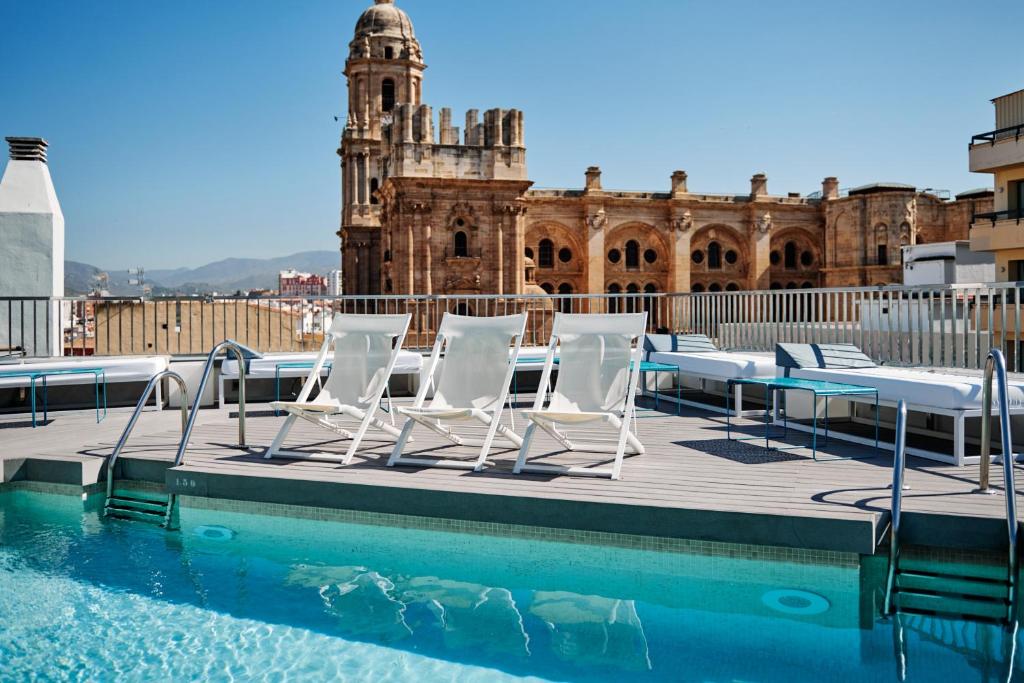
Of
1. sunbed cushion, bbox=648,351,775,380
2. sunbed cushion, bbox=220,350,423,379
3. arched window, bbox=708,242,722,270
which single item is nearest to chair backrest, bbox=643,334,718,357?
sunbed cushion, bbox=648,351,775,380

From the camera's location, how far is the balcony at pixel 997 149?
2438cm

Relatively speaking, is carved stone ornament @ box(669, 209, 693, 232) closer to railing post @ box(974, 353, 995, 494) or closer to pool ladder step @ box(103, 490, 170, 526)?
railing post @ box(974, 353, 995, 494)

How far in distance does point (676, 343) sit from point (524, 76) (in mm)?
20392

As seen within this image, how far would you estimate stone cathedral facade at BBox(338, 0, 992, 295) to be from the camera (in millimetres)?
33906

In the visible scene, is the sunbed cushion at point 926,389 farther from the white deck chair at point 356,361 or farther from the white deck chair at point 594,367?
the white deck chair at point 356,361

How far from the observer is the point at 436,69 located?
152 feet

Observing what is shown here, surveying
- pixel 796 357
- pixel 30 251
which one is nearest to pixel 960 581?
pixel 796 357

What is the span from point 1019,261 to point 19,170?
86.6ft

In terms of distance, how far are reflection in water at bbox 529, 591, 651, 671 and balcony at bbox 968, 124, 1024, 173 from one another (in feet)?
86.5

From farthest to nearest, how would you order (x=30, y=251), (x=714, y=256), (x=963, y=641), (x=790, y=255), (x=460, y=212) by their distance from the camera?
(x=790, y=255)
(x=714, y=256)
(x=460, y=212)
(x=30, y=251)
(x=963, y=641)

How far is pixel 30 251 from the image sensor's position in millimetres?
9773

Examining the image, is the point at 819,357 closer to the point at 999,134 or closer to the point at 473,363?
the point at 473,363

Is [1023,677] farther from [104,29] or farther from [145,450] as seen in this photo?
[104,29]

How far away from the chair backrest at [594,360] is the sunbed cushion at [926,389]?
61.4 inches
